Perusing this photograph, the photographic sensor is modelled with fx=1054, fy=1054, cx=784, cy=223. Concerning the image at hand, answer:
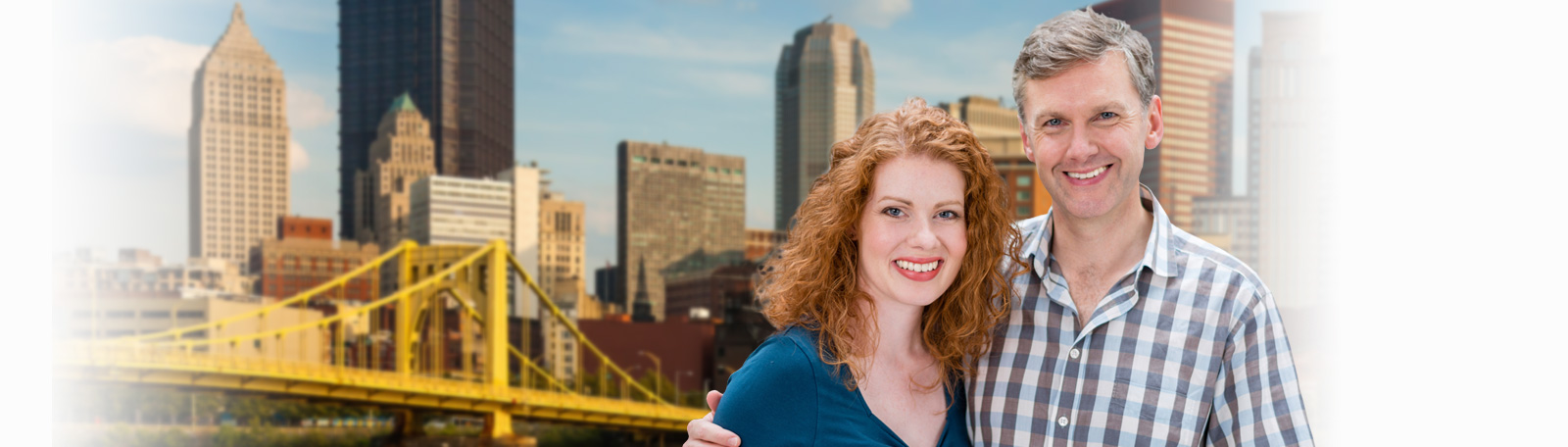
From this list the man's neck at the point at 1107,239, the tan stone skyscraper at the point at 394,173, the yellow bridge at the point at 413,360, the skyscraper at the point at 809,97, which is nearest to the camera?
the man's neck at the point at 1107,239

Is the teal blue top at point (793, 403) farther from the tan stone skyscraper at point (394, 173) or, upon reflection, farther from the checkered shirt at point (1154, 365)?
the tan stone skyscraper at point (394, 173)

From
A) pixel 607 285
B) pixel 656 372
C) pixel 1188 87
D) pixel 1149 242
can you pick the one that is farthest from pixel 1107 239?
pixel 607 285

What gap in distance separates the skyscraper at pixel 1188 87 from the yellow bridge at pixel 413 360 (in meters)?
7.86

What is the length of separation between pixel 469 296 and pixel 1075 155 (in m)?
16.8

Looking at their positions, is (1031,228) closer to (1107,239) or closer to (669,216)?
(1107,239)

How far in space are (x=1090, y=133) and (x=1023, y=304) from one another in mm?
207

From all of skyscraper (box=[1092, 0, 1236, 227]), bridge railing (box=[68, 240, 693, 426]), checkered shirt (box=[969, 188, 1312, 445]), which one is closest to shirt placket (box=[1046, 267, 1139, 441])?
checkered shirt (box=[969, 188, 1312, 445])

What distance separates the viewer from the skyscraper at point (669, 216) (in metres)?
17.0

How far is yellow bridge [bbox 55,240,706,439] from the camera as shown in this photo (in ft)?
40.2

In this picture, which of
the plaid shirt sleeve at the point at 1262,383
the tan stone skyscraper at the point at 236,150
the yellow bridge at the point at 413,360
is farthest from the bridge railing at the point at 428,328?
the plaid shirt sleeve at the point at 1262,383

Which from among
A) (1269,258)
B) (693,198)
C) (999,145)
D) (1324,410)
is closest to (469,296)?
(693,198)

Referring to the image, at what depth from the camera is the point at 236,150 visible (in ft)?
54.0

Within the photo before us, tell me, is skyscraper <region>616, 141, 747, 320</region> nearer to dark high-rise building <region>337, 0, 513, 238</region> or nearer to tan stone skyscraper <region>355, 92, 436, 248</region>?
dark high-rise building <region>337, 0, 513, 238</region>

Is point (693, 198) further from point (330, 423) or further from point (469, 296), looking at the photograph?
point (330, 423)
